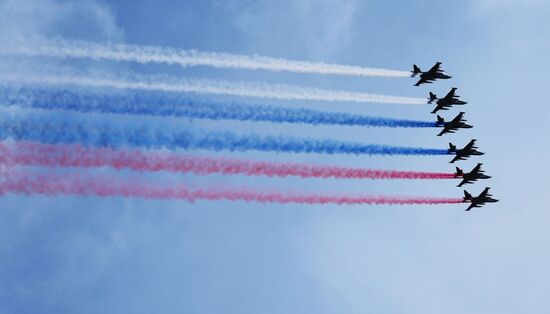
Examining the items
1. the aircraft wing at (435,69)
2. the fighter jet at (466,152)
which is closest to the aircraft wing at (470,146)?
the fighter jet at (466,152)

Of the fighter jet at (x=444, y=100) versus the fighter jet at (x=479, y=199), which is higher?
the fighter jet at (x=444, y=100)

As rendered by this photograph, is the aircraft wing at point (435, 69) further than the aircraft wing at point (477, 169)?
No

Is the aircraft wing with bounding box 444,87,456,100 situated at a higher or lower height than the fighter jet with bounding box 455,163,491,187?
higher

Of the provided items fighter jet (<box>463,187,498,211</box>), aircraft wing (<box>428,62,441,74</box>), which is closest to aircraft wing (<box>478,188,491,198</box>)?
fighter jet (<box>463,187,498,211</box>)

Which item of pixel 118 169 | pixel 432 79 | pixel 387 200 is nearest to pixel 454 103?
pixel 432 79

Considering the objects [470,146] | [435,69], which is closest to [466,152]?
[470,146]

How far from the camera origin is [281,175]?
1989 inches

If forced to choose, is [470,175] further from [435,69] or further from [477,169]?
[435,69]

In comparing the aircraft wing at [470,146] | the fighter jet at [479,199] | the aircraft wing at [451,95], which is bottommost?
the fighter jet at [479,199]

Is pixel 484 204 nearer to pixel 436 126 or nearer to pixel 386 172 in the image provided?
pixel 436 126

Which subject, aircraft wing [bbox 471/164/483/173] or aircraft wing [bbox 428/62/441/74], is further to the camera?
aircraft wing [bbox 471/164/483/173]

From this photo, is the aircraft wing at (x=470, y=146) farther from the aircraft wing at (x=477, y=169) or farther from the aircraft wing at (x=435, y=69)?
the aircraft wing at (x=435, y=69)

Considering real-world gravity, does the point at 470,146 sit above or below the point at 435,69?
below

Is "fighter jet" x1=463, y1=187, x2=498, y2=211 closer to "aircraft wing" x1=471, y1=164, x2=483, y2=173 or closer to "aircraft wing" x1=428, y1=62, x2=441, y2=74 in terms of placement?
"aircraft wing" x1=471, y1=164, x2=483, y2=173
